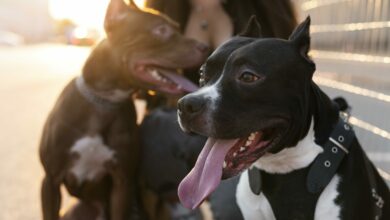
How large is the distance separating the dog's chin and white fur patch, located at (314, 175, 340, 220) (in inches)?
12.5

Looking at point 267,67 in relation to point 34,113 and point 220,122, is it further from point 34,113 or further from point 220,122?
point 34,113

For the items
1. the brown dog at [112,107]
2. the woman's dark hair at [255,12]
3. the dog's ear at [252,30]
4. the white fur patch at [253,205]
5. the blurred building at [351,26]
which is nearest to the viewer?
the white fur patch at [253,205]

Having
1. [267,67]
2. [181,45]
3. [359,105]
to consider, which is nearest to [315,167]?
[267,67]

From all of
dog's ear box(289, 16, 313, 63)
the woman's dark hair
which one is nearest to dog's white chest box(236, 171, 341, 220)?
dog's ear box(289, 16, 313, 63)

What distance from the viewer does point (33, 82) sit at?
1437 cm

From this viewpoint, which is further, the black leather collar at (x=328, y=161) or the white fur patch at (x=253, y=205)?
the white fur patch at (x=253, y=205)

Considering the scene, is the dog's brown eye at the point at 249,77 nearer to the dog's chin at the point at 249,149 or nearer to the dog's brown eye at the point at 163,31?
the dog's chin at the point at 249,149

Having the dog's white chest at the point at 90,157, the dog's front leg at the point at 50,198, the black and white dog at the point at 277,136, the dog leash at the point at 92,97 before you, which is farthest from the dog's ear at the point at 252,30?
the dog's front leg at the point at 50,198

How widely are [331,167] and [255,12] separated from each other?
6.54 ft

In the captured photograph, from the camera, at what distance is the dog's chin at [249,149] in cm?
257

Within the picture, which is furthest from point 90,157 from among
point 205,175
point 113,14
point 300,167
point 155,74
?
point 300,167

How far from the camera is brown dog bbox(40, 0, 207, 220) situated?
11.9ft

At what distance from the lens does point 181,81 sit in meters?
3.74

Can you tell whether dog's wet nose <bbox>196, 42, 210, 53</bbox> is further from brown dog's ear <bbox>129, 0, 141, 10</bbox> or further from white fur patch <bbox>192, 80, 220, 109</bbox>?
white fur patch <bbox>192, 80, 220, 109</bbox>
